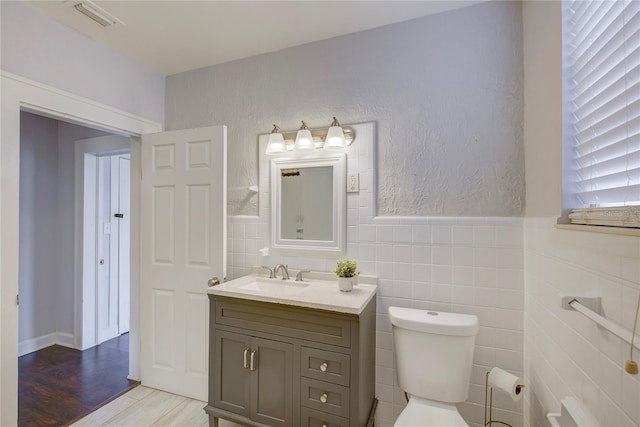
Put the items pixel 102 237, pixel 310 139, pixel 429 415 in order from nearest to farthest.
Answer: pixel 429 415 → pixel 310 139 → pixel 102 237

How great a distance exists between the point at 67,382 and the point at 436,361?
2.83m

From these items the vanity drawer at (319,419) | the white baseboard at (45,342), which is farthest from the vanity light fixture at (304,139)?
the white baseboard at (45,342)

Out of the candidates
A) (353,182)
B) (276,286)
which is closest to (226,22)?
(353,182)

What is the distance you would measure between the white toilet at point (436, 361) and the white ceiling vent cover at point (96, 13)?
248cm

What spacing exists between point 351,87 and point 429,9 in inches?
24.6

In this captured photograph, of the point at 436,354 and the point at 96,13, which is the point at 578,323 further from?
the point at 96,13

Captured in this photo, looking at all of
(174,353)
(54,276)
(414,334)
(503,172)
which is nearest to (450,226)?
(503,172)

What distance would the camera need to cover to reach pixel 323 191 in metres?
2.02

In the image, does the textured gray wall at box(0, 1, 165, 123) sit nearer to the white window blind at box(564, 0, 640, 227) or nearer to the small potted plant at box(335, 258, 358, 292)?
the small potted plant at box(335, 258, 358, 292)

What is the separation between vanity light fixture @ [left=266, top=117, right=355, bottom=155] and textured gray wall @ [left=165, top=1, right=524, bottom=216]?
3.4 inches

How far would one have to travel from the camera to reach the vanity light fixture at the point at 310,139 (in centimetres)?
188

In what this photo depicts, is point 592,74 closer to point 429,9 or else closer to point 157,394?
point 429,9

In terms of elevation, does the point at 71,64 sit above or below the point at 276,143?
above

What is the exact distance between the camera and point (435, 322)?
1462 mm
